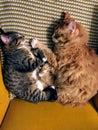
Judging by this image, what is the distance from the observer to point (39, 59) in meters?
1.83

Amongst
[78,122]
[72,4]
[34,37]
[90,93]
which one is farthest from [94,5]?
[78,122]

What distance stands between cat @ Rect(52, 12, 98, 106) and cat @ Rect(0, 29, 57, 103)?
8cm

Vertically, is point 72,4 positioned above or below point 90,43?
above

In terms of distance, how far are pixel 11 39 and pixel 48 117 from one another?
0.53 meters

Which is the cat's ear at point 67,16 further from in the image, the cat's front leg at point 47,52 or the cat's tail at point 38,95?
the cat's tail at point 38,95

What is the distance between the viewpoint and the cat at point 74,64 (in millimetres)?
1794

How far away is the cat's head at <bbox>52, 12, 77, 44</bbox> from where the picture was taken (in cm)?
177

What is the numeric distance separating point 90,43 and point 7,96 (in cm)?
59

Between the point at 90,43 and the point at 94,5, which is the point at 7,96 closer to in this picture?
the point at 90,43

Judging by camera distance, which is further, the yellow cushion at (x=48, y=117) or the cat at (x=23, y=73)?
the cat at (x=23, y=73)

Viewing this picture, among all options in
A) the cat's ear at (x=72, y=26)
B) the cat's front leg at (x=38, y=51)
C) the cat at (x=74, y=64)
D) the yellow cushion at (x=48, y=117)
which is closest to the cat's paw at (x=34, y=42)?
the cat's front leg at (x=38, y=51)

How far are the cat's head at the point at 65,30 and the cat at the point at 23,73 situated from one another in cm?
13

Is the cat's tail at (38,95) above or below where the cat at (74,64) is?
below

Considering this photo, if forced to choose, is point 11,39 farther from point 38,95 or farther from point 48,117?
point 48,117
